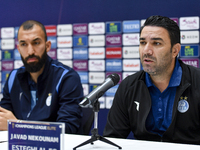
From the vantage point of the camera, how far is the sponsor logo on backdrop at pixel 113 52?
294 cm

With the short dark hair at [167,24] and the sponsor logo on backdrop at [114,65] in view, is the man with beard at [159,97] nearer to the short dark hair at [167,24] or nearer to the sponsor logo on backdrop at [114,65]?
the short dark hair at [167,24]

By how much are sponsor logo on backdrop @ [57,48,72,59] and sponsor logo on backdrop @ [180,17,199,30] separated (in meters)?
1.40

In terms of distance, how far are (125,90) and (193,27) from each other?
1.60 m

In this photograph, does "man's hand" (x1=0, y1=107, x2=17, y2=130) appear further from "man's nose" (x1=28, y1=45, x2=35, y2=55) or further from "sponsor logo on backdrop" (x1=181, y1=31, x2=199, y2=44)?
"sponsor logo on backdrop" (x1=181, y1=31, x2=199, y2=44)

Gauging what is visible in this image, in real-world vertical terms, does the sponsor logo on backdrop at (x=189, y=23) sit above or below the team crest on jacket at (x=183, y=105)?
above

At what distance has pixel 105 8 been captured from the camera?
9.84 feet

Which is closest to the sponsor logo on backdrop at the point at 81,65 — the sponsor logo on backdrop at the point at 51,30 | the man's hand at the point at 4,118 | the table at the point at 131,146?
the sponsor logo on backdrop at the point at 51,30

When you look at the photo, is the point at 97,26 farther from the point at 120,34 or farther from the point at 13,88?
the point at 13,88

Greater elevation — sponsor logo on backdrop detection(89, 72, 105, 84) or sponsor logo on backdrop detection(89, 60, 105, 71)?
sponsor logo on backdrop detection(89, 60, 105, 71)

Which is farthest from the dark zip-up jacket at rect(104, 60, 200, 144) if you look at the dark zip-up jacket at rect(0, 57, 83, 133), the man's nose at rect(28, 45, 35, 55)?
the man's nose at rect(28, 45, 35, 55)

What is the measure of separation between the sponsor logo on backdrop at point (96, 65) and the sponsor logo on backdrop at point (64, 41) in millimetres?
383

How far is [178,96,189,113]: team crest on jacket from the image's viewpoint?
4.33 ft

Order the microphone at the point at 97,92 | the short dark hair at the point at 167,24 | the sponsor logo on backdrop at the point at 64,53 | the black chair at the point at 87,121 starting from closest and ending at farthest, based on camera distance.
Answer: the microphone at the point at 97,92
the short dark hair at the point at 167,24
the black chair at the point at 87,121
the sponsor logo on backdrop at the point at 64,53

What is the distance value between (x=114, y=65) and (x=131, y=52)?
0.85 feet
